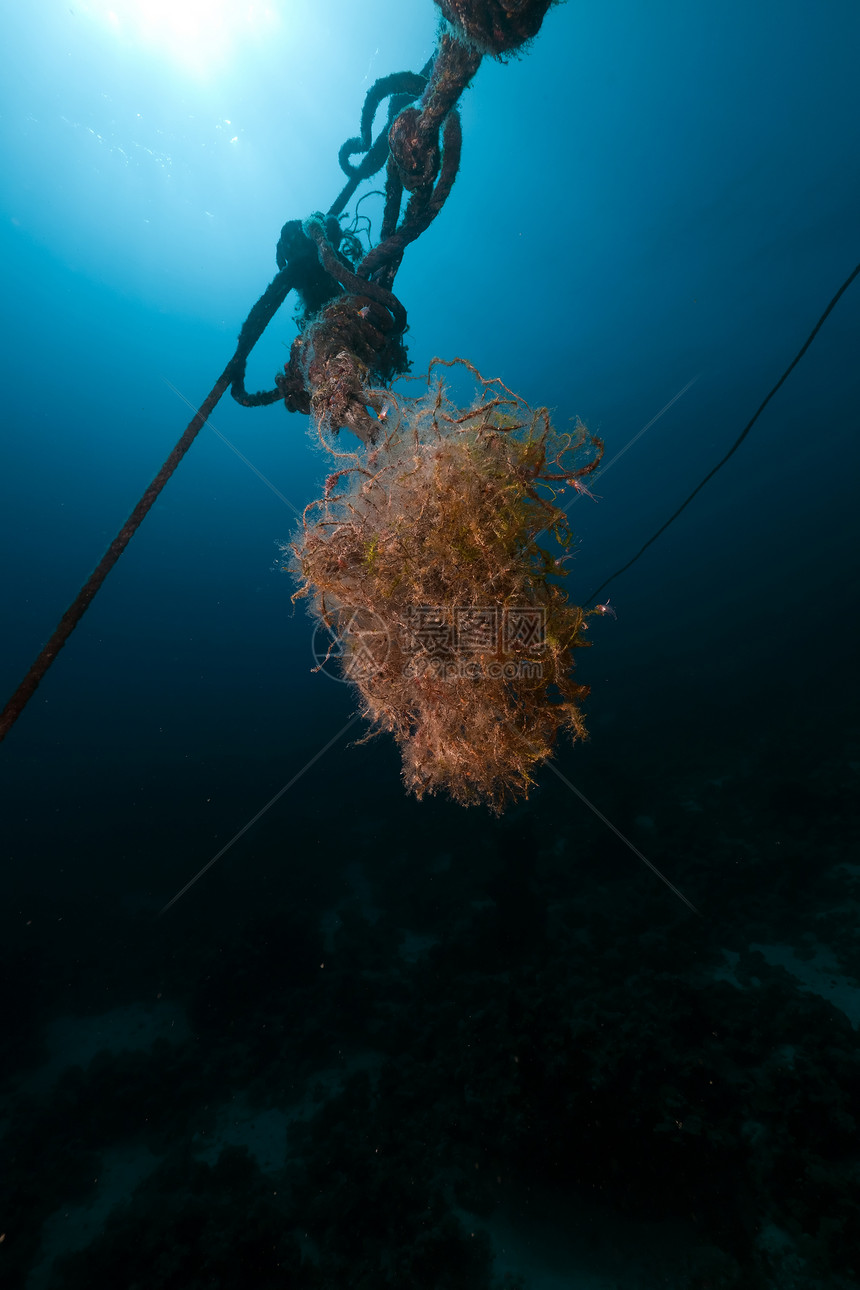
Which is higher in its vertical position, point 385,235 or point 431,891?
point 385,235

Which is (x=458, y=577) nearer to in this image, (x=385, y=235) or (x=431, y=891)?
(x=385, y=235)

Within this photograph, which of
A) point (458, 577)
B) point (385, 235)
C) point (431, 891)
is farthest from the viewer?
point (431, 891)

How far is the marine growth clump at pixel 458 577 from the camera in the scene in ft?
7.38

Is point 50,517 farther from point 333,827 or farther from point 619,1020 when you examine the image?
point 619,1020

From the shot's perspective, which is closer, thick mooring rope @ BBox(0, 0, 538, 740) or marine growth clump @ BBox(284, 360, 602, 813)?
marine growth clump @ BBox(284, 360, 602, 813)

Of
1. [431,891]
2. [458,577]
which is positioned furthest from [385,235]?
[431,891]

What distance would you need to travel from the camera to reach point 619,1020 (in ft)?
21.1

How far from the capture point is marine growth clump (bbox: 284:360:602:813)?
2250 mm

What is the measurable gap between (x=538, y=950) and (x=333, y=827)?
831 cm

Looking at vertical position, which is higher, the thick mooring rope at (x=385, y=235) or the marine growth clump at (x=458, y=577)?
the thick mooring rope at (x=385, y=235)

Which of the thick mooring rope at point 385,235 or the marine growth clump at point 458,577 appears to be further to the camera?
the thick mooring rope at point 385,235

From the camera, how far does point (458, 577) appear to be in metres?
2.25

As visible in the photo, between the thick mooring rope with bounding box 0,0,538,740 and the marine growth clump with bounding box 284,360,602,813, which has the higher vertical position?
the thick mooring rope with bounding box 0,0,538,740

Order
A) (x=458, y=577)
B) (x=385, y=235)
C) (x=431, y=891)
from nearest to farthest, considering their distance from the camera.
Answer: (x=458, y=577) → (x=385, y=235) → (x=431, y=891)
